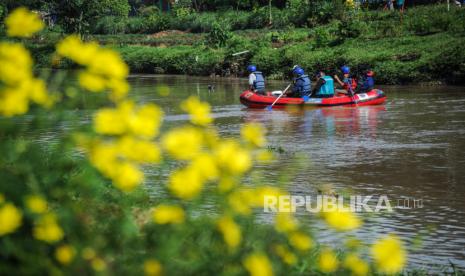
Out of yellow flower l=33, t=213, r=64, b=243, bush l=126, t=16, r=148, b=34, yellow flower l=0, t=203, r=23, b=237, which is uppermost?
bush l=126, t=16, r=148, b=34

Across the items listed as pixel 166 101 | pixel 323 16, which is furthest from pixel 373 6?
pixel 166 101

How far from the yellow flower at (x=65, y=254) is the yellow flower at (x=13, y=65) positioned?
2.30 ft

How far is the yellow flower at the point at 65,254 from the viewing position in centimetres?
284

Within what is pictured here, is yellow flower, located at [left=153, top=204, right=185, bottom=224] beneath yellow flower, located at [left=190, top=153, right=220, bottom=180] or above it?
beneath

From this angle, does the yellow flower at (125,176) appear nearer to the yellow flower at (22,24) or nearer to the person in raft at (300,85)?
the yellow flower at (22,24)

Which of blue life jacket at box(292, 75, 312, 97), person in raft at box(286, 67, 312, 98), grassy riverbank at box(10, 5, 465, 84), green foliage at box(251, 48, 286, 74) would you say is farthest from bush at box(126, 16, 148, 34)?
blue life jacket at box(292, 75, 312, 97)

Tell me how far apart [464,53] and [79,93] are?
81.4 ft

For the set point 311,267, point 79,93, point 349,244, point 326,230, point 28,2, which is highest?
point 28,2

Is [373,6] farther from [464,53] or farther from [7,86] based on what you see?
[7,86]

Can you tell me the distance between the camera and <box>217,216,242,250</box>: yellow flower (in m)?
3.01

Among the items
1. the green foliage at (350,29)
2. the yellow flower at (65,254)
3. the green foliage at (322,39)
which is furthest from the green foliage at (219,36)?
the yellow flower at (65,254)

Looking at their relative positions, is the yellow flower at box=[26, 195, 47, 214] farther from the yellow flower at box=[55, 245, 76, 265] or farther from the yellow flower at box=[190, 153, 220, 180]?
the yellow flower at box=[190, 153, 220, 180]

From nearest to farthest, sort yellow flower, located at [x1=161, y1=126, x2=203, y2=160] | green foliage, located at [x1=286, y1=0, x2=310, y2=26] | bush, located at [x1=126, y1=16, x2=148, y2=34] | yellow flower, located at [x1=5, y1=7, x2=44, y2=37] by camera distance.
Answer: yellow flower, located at [x1=161, y1=126, x2=203, y2=160] < yellow flower, located at [x1=5, y1=7, x2=44, y2=37] < green foliage, located at [x1=286, y1=0, x2=310, y2=26] < bush, located at [x1=126, y1=16, x2=148, y2=34]

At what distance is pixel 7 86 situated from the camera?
3.29 metres
